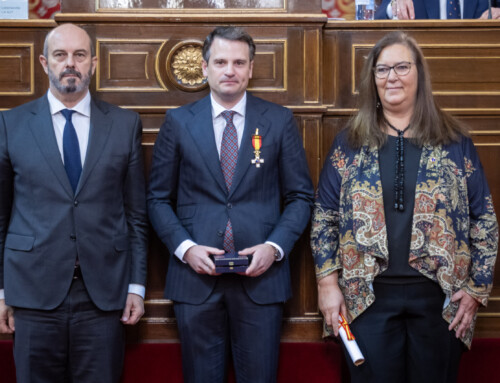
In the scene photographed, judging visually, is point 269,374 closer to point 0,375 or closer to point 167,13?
point 0,375

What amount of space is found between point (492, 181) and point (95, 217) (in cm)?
166

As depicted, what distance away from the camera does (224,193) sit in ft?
7.55

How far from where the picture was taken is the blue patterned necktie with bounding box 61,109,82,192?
2.23m

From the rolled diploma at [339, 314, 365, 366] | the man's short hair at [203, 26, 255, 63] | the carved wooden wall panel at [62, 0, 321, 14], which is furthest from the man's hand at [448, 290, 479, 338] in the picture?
the carved wooden wall panel at [62, 0, 321, 14]

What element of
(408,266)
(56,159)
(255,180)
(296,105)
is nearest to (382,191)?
(408,266)

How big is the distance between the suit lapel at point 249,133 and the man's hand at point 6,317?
2.85 feet

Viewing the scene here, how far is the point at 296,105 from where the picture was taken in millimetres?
2676

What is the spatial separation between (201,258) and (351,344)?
1.87ft

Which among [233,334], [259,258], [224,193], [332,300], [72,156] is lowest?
[233,334]

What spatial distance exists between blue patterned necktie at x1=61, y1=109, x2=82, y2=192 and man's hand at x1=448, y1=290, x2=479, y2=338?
134 centimetres

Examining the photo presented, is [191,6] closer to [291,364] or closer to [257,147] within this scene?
[257,147]

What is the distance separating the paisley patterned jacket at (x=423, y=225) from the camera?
7.06ft

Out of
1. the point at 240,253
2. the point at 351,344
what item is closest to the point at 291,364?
the point at 351,344

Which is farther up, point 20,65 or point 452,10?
point 452,10
